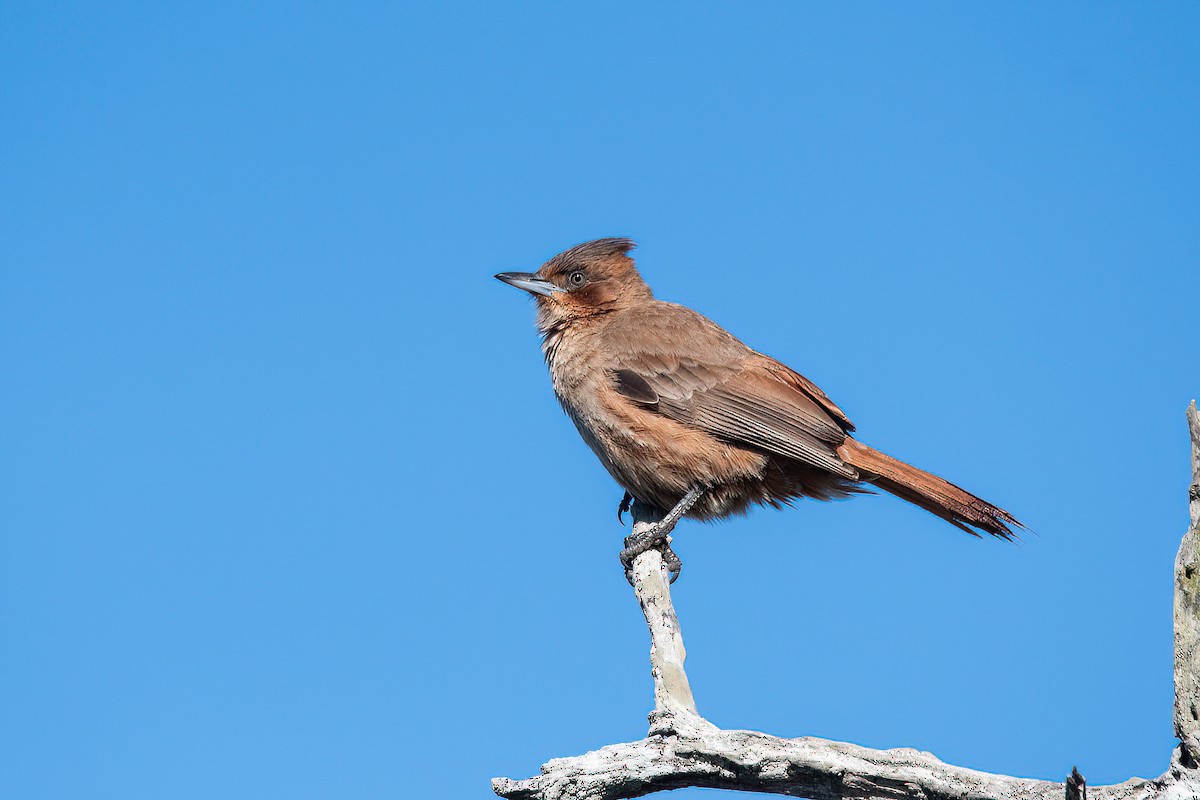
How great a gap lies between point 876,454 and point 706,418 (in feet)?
3.10

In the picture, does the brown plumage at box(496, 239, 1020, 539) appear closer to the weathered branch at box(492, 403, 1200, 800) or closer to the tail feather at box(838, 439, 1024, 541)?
the tail feather at box(838, 439, 1024, 541)

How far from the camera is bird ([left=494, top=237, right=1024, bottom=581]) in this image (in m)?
6.10

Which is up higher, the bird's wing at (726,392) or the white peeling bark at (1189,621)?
the bird's wing at (726,392)

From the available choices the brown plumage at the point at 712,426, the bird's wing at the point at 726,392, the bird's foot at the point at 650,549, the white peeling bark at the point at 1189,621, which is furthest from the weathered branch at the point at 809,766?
the bird's wing at the point at 726,392

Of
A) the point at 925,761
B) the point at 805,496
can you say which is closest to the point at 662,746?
the point at 925,761

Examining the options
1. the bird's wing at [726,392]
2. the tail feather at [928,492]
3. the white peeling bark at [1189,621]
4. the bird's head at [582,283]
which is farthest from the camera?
the bird's head at [582,283]

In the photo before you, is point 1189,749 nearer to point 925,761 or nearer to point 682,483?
point 925,761

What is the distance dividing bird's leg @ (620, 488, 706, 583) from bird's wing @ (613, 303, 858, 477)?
46 cm

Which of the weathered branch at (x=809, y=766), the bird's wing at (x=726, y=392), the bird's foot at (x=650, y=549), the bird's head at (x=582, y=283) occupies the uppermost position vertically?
the bird's head at (x=582, y=283)

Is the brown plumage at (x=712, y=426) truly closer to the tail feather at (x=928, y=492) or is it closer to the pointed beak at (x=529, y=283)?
the tail feather at (x=928, y=492)

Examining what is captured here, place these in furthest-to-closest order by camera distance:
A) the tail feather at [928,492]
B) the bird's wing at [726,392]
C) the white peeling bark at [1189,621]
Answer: the bird's wing at [726,392] → the tail feather at [928,492] → the white peeling bark at [1189,621]

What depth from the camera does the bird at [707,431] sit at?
610cm

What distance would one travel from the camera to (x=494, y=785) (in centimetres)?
401

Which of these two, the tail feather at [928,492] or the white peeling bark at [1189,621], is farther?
the tail feather at [928,492]
